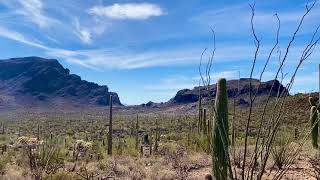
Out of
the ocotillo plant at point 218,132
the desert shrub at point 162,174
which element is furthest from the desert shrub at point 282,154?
the desert shrub at point 162,174

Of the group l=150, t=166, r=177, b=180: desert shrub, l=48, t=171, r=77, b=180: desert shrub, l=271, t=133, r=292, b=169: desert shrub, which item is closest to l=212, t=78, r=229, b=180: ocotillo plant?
l=271, t=133, r=292, b=169: desert shrub

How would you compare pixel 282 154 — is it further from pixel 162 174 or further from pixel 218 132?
pixel 162 174

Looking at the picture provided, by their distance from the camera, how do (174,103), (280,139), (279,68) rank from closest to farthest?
(279,68) < (280,139) < (174,103)

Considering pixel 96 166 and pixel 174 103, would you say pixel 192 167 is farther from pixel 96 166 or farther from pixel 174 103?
pixel 174 103

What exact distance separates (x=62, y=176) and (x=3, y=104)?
161 meters

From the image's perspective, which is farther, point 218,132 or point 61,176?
point 61,176

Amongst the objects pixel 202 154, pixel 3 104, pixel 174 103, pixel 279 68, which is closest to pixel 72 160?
pixel 202 154

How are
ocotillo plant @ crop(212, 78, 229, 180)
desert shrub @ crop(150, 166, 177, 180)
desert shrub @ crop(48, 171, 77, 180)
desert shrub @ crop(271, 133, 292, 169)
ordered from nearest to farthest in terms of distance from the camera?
desert shrub @ crop(271, 133, 292, 169), ocotillo plant @ crop(212, 78, 229, 180), desert shrub @ crop(48, 171, 77, 180), desert shrub @ crop(150, 166, 177, 180)

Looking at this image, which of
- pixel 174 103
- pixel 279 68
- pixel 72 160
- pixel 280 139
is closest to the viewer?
pixel 279 68

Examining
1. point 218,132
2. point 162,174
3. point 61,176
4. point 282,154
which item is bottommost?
point 162,174

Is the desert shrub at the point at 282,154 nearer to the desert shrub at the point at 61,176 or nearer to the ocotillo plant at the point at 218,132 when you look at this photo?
the ocotillo plant at the point at 218,132

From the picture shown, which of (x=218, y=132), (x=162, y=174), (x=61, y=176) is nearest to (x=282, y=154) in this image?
(x=218, y=132)

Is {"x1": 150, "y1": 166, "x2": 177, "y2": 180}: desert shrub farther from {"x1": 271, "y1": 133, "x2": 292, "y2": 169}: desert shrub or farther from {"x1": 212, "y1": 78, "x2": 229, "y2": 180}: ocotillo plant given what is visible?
{"x1": 212, "y1": 78, "x2": 229, "y2": 180}: ocotillo plant

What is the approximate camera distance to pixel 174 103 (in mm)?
157125
